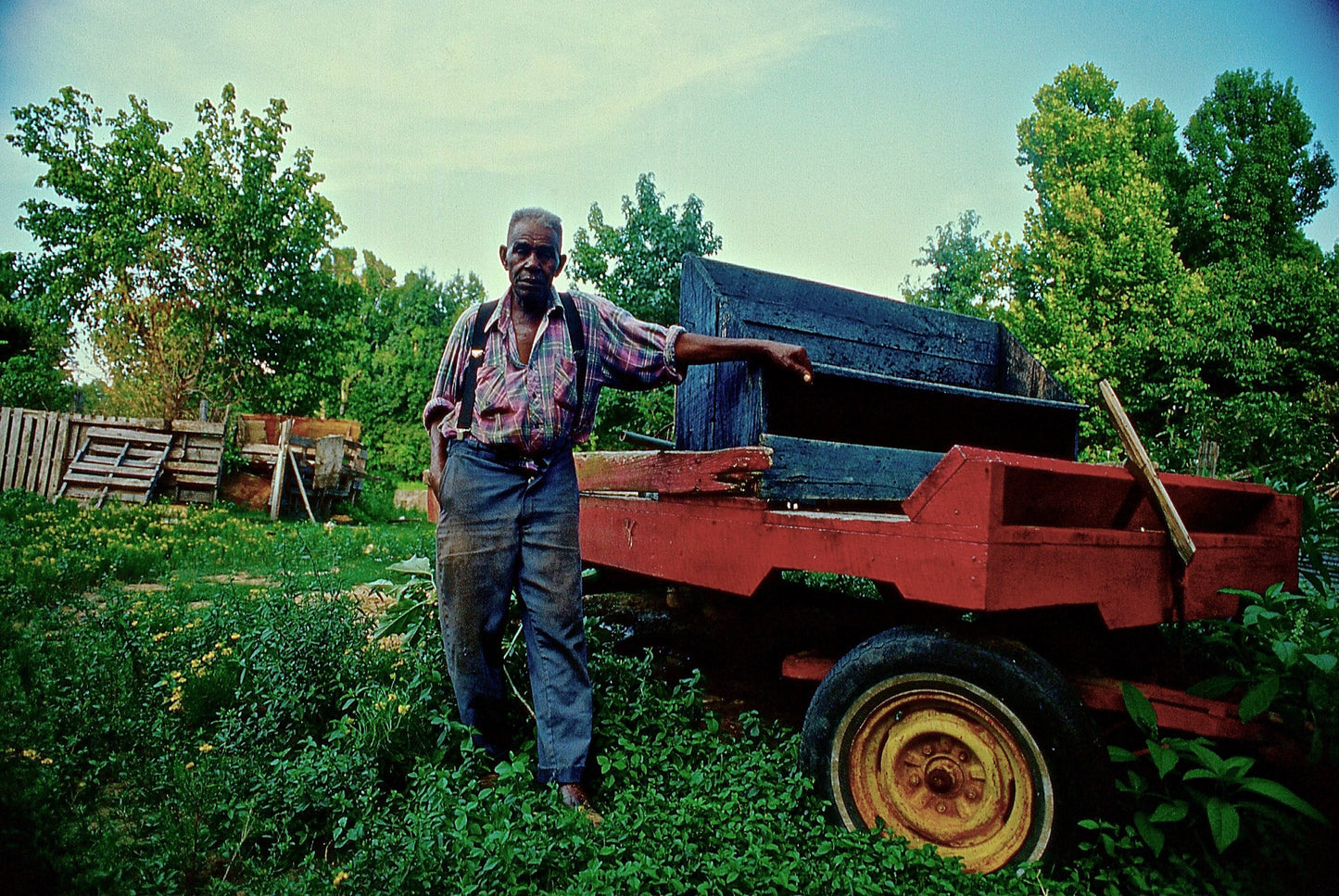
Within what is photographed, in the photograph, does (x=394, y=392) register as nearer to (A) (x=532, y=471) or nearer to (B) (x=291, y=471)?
(B) (x=291, y=471)

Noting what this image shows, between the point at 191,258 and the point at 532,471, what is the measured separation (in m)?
16.4

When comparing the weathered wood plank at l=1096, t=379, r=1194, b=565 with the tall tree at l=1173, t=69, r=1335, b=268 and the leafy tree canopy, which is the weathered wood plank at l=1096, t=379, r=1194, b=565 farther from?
the leafy tree canopy

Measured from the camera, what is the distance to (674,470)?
3.04 metres

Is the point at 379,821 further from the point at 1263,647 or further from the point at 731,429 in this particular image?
the point at 1263,647

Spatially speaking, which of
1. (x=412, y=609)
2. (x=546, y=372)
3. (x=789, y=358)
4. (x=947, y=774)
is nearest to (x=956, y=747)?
(x=947, y=774)

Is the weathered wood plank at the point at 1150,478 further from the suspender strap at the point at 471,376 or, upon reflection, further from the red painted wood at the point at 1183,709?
the suspender strap at the point at 471,376

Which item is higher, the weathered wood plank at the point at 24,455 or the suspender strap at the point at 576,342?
the suspender strap at the point at 576,342

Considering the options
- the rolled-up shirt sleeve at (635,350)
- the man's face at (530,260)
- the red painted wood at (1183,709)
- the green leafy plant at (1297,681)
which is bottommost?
the red painted wood at (1183,709)

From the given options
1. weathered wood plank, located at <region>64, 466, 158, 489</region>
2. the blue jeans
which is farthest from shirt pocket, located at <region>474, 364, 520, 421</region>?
weathered wood plank, located at <region>64, 466, 158, 489</region>

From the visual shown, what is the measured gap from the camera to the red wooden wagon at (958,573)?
193 cm

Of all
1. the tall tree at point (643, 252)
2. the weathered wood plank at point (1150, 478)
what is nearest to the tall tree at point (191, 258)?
the tall tree at point (643, 252)

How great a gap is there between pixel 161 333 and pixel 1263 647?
57.7 feet

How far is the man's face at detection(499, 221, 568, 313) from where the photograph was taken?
2.50 m

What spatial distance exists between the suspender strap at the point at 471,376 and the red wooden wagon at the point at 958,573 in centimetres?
92
